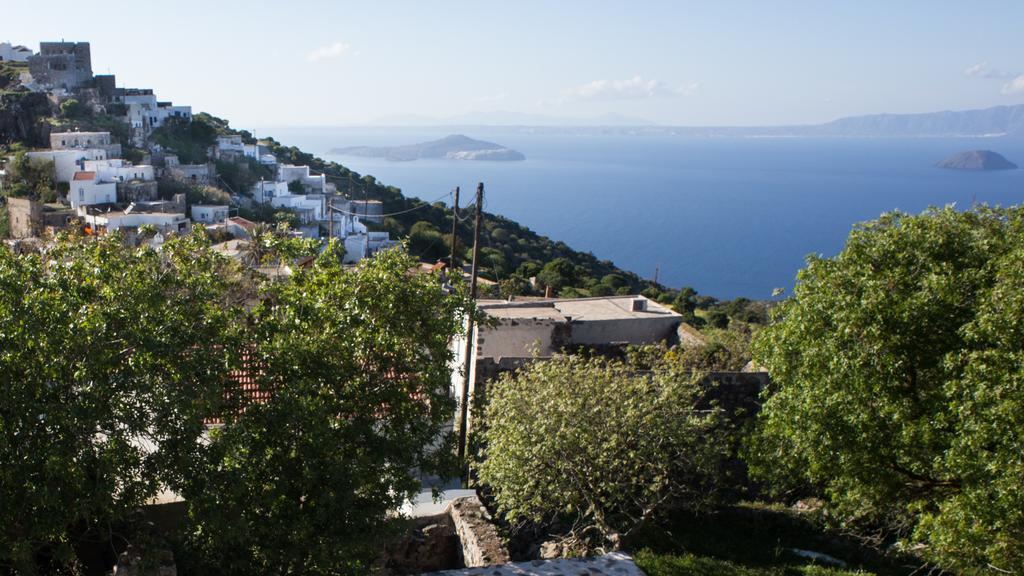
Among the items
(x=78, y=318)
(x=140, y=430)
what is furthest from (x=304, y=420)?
(x=78, y=318)

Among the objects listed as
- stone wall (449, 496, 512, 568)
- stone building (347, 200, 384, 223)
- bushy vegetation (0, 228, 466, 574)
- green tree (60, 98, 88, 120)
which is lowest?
stone building (347, 200, 384, 223)

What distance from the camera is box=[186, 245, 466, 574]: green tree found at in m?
8.86

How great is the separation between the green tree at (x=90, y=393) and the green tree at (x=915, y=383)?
7.77 meters

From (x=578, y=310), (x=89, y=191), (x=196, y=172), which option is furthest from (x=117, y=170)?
(x=578, y=310)

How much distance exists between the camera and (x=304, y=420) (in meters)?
8.88

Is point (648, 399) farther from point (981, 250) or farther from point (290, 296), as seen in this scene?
point (290, 296)

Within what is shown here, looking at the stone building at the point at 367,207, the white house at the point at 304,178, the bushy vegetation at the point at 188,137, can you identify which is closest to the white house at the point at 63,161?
the bushy vegetation at the point at 188,137

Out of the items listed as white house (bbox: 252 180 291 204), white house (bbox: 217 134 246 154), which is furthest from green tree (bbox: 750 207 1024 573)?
white house (bbox: 217 134 246 154)

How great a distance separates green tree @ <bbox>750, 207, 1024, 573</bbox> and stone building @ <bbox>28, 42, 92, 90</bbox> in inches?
4149

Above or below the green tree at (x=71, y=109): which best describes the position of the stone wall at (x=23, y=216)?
below

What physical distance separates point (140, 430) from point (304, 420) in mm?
1576

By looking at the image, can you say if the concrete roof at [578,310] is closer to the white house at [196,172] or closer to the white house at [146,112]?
the white house at [196,172]

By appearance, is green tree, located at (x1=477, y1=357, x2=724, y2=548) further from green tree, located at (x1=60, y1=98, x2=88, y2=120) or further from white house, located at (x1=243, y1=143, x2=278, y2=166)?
white house, located at (x1=243, y1=143, x2=278, y2=166)

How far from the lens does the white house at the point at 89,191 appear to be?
208 feet
